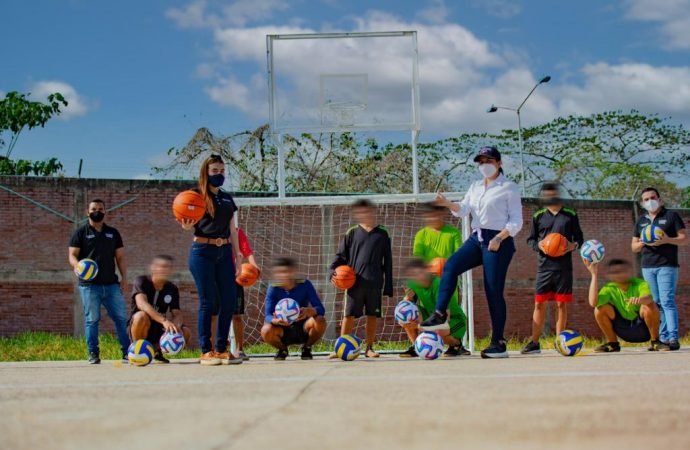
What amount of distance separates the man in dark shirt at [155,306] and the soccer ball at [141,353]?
48 centimetres

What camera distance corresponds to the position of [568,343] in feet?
29.4

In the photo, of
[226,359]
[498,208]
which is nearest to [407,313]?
[498,208]

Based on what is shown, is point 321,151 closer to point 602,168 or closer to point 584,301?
point 584,301

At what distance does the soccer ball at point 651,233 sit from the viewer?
10.2 meters

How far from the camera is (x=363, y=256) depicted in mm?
9531

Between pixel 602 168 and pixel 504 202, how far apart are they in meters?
30.4

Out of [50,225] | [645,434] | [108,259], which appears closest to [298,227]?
[50,225]

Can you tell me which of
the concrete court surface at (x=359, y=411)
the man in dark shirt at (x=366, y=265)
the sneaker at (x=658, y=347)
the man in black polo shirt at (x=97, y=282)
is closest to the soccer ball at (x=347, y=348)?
the man in dark shirt at (x=366, y=265)

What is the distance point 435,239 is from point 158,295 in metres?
3.27

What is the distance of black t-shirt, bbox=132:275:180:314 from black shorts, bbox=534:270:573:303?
415 cm

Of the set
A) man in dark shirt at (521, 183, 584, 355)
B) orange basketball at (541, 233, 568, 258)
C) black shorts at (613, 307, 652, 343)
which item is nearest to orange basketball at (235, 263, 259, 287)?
man in dark shirt at (521, 183, 584, 355)

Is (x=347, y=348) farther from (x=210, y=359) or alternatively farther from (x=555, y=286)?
(x=555, y=286)

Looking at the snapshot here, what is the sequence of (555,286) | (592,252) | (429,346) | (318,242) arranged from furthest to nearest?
(318,242) → (592,252) → (555,286) → (429,346)

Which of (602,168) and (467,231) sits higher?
(602,168)
